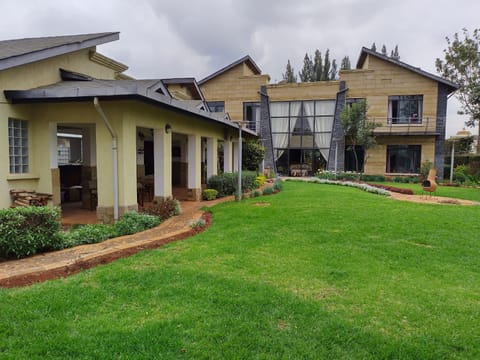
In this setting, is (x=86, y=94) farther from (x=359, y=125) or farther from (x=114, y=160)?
(x=359, y=125)

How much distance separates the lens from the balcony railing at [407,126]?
23.4m

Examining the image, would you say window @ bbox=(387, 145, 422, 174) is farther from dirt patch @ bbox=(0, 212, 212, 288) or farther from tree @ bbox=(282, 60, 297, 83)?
tree @ bbox=(282, 60, 297, 83)

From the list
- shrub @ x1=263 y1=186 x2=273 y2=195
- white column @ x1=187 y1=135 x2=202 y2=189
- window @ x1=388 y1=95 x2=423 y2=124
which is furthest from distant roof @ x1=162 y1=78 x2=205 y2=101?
window @ x1=388 y1=95 x2=423 y2=124

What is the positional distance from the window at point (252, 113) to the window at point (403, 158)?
10.2 metres

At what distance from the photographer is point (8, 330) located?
2984mm

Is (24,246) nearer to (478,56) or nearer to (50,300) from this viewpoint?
(50,300)

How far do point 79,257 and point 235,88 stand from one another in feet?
78.1

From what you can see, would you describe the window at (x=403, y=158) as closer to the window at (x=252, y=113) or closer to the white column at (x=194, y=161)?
the window at (x=252, y=113)

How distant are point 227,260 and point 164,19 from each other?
1173 cm

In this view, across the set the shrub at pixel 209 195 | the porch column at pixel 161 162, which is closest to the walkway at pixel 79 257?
the porch column at pixel 161 162

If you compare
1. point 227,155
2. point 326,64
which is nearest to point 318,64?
point 326,64

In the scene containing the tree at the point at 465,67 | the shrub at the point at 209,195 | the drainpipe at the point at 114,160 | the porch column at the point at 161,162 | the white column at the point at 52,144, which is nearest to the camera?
the drainpipe at the point at 114,160

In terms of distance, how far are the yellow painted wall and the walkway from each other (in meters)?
21.2

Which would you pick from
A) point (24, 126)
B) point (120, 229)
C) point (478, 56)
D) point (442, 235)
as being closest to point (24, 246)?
point (120, 229)
